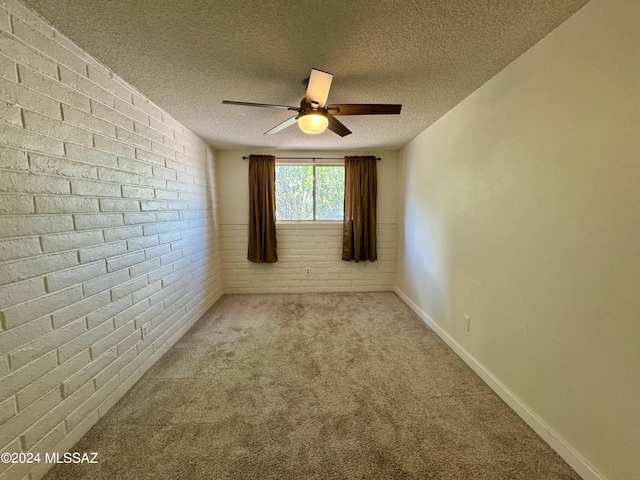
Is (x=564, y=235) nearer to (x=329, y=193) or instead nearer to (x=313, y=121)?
(x=313, y=121)

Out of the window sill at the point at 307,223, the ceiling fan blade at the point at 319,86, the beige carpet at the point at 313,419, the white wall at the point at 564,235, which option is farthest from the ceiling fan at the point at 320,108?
the window sill at the point at 307,223

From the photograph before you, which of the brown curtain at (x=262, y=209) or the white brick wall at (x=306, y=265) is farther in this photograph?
the white brick wall at (x=306, y=265)

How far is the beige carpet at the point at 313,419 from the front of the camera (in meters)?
1.25

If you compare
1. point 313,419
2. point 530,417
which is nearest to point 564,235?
point 530,417

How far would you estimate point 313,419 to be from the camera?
5.05 feet

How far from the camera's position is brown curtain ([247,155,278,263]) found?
146 inches

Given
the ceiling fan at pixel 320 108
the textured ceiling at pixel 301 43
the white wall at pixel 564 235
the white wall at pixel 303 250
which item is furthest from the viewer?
the white wall at pixel 303 250

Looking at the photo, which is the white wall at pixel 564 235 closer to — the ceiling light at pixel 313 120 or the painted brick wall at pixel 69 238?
the ceiling light at pixel 313 120

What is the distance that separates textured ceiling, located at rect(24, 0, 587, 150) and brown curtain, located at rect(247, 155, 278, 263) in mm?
1532

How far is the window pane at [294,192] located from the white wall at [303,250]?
0.64 feet

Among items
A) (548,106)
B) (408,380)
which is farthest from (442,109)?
(408,380)

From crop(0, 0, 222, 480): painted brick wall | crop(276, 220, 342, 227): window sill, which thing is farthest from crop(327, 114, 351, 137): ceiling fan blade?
crop(276, 220, 342, 227): window sill

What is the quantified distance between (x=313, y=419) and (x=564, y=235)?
1.73m

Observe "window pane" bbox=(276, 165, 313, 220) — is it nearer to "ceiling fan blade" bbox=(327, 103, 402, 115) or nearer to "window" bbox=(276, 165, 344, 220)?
"window" bbox=(276, 165, 344, 220)
